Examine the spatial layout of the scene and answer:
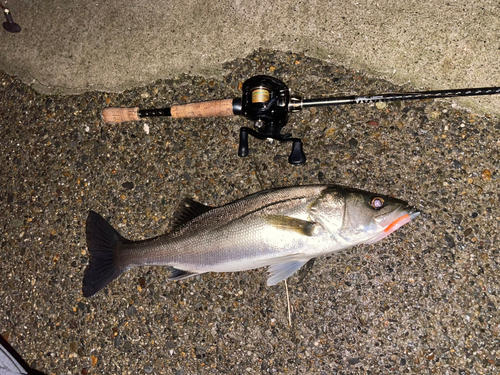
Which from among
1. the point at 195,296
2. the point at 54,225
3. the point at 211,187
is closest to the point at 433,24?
the point at 211,187

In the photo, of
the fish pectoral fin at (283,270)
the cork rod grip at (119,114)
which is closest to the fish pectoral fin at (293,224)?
the fish pectoral fin at (283,270)

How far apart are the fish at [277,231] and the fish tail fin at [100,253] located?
269mm

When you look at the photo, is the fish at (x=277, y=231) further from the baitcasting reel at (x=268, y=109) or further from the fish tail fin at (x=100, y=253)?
the baitcasting reel at (x=268, y=109)

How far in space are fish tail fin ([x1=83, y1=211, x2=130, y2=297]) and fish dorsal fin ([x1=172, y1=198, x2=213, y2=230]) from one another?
20.2 inches

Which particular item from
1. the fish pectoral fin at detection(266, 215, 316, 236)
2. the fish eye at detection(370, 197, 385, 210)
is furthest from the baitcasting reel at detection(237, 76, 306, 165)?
the fish eye at detection(370, 197, 385, 210)

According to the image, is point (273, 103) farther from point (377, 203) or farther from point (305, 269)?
point (305, 269)

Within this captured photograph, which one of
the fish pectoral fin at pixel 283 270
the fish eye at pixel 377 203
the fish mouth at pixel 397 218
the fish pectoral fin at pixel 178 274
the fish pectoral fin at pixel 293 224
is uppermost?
the fish eye at pixel 377 203

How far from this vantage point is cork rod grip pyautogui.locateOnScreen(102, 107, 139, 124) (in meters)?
3.08

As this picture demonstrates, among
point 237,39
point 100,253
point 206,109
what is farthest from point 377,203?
point 100,253

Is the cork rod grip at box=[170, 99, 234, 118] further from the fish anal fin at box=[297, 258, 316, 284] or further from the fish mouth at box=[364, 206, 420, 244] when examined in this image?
the fish mouth at box=[364, 206, 420, 244]

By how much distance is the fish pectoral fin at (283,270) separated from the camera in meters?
2.53

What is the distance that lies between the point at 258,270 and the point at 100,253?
1.36m

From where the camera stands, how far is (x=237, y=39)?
10.3ft

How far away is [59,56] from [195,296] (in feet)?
9.65
